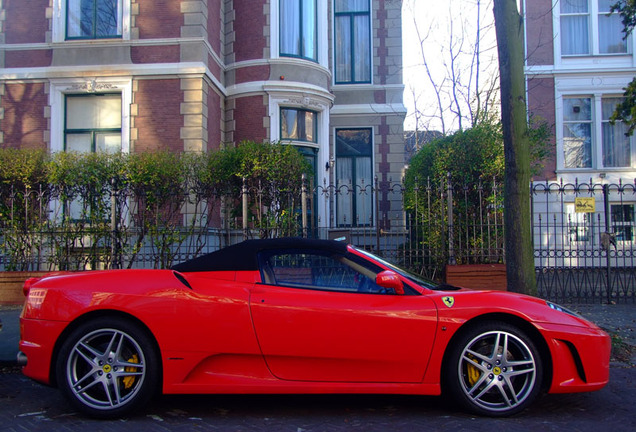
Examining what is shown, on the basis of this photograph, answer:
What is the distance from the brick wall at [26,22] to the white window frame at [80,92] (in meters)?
1.44

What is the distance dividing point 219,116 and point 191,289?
1058 centimetres

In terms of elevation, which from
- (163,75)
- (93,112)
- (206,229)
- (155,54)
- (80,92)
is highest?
(155,54)

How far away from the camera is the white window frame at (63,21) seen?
41.4 ft

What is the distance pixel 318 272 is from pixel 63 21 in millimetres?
12201

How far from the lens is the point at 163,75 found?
12.5 m

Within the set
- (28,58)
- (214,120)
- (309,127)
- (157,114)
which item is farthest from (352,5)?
(28,58)

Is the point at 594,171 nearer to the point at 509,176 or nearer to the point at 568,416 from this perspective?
the point at 509,176

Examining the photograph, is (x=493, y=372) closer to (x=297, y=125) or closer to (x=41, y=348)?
(x=41, y=348)

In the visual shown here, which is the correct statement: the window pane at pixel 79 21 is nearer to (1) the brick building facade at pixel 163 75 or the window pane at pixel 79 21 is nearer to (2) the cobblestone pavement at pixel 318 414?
(1) the brick building facade at pixel 163 75

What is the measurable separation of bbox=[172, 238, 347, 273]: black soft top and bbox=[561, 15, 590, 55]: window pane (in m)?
16.8

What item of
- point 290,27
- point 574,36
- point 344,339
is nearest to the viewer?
point 344,339

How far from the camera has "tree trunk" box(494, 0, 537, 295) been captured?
6.42 m

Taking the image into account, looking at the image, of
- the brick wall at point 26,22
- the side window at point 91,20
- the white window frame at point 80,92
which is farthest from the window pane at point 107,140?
the brick wall at point 26,22

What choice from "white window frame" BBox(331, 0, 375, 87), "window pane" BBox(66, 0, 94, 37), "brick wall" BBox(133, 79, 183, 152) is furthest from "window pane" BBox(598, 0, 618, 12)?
"window pane" BBox(66, 0, 94, 37)
